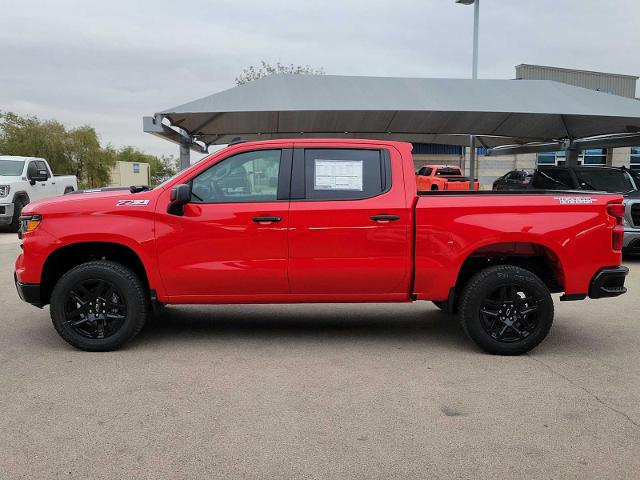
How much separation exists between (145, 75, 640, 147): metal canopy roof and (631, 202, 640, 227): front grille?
16.5ft

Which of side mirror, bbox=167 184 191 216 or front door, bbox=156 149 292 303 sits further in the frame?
front door, bbox=156 149 292 303

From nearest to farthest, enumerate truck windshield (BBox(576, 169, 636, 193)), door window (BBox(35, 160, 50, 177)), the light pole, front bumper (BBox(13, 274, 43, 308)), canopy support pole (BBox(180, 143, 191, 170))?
front bumper (BBox(13, 274, 43, 308)) < truck windshield (BBox(576, 169, 636, 193)) < door window (BBox(35, 160, 50, 177)) < canopy support pole (BBox(180, 143, 191, 170)) < the light pole

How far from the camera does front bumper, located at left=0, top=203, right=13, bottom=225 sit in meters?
14.9

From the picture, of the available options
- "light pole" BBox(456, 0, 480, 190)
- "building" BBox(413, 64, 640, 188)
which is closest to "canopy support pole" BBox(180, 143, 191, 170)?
"light pole" BBox(456, 0, 480, 190)

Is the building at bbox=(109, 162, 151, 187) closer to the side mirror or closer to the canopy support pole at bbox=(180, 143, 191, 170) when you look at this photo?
the canopy support pole at bbox=(180, 143, 191, 170)

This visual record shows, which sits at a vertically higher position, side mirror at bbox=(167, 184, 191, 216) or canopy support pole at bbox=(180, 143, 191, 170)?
canopy support pole at bbox=(180, 143, 191, 170)

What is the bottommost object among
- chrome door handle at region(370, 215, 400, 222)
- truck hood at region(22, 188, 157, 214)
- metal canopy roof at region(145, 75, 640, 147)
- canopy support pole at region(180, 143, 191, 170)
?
chrome door handle at region(370, 215, 400, 222)

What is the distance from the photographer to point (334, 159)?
5.26m

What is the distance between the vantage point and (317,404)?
3934 mm

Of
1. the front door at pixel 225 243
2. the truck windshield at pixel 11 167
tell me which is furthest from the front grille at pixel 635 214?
the truck windshield at pixel 11 167

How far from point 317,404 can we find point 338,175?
211 centimetres

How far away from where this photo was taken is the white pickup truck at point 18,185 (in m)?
15.0

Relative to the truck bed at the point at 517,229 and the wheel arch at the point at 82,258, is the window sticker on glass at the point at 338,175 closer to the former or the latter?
the truck bed at the point at 517,229

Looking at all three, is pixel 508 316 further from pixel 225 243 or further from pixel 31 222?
pixel 31 222
